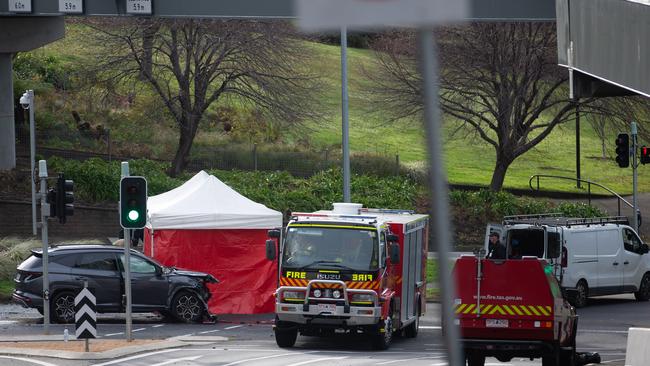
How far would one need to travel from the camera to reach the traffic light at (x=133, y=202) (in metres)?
21.9

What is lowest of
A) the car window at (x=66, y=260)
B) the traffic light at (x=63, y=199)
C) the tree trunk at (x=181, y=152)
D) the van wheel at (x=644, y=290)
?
the van wheel at (x=644, y=290)

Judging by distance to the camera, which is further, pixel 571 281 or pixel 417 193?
pixel 417 193

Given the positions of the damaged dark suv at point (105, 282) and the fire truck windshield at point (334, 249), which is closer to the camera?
the fire truck windshield at point (334, 249)

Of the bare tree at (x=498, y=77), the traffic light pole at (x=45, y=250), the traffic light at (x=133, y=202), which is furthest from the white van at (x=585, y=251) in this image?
the bare tree at (x=498, y=77)

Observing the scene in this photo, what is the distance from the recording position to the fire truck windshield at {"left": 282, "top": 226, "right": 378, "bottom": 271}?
21234mm

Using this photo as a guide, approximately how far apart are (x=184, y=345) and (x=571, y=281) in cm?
1069

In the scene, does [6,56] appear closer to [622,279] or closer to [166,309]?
[166,309]

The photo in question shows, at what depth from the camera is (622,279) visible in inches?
1177

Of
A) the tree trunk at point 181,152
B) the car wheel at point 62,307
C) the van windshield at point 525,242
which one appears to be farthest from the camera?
the tree trunk at point 181,152

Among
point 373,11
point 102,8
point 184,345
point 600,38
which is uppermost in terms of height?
point 102,8

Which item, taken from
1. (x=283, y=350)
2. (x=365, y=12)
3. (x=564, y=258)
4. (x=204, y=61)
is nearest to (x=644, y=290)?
(x=564, y=258)

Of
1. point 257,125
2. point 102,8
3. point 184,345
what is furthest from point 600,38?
point 257,125

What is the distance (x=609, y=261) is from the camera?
1153 inches

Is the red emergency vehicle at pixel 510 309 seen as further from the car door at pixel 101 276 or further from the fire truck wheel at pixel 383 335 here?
the car door at pixel 101 276
